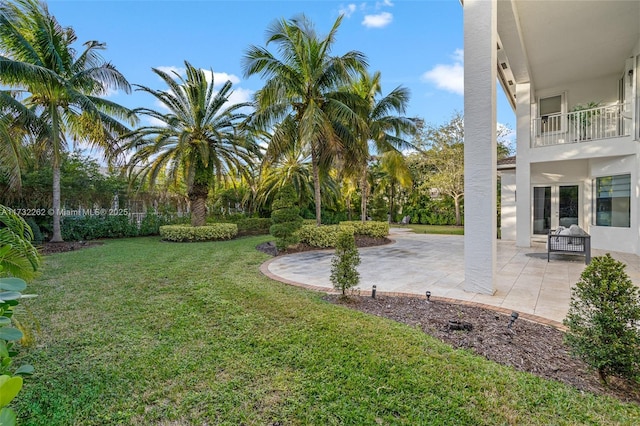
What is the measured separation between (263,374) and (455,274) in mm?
5529

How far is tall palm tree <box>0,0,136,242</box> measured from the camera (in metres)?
10.8

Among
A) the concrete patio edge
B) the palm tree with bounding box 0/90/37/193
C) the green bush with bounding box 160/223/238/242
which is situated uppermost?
the palm tree with bounding box 0/90/37/193

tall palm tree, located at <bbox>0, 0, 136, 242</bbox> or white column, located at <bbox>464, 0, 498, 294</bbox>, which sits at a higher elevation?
tall palm tree, located at <bbox>0, 0, 136, 242</bbox>

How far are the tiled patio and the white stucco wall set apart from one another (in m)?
3.08

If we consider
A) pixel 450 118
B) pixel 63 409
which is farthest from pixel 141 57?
pixel 450 118

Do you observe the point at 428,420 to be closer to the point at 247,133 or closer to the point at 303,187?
the point at 247,133

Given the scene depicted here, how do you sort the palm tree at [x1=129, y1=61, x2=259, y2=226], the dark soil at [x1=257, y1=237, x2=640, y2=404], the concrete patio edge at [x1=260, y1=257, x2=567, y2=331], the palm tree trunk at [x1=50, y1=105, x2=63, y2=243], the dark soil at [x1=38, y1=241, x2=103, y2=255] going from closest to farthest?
the dark soil at [x1=257, y1=237, x2=640, y2=404], the concrete patio edge at [x1=260, y1=257, x2=567, y2=331], the dark soil at [x1=38, y1=241, x2=103, y2=255], the palm tree trunk at [x1=50, y1=105, x2=63, y2=243], the palm tree at [x1=129, y1=61, x2=259, y2=226]

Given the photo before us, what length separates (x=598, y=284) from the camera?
114 inches

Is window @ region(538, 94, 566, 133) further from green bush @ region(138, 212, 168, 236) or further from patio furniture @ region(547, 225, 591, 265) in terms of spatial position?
green bush @ region(138, 212, 168, 236)

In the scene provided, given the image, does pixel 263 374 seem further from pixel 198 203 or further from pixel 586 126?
pixel 198 203

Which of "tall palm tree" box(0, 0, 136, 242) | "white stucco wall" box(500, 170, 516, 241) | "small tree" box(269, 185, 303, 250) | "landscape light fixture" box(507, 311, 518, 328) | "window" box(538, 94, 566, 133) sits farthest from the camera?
"white stucco wall" box(500, 170, 516, 241)

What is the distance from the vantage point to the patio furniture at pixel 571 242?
26.4 ft

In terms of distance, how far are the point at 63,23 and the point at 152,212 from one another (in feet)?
29.6

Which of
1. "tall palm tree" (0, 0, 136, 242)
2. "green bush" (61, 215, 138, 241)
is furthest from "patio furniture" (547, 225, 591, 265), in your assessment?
"green bush" (61, 215, 138, 241)
